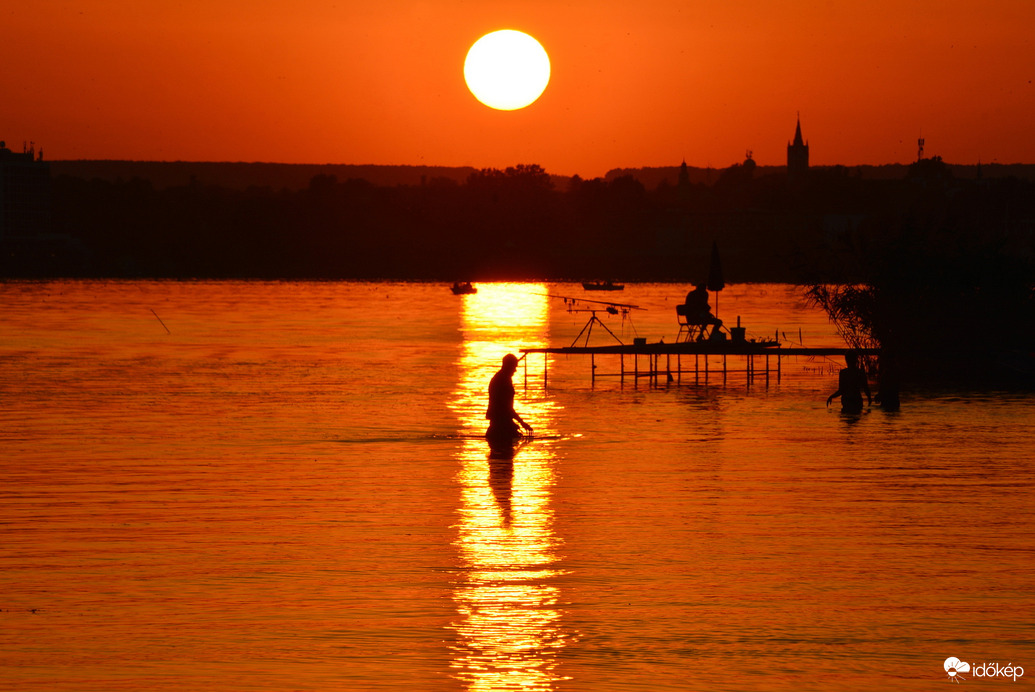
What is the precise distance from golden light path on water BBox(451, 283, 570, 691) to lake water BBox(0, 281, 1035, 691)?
0.19ft

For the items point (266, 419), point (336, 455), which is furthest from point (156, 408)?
point (336, 455)

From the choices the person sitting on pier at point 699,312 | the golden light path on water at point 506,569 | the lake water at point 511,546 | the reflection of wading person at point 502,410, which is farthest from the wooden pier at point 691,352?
the reflection of wading person at point 502,410

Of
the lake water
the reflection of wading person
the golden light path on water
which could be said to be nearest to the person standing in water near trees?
the lake water

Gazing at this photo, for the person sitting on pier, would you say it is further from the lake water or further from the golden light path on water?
the golden light path on water

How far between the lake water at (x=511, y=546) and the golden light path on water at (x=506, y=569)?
0.19ft

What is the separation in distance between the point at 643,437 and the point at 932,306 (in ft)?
61.8

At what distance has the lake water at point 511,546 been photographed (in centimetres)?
1261

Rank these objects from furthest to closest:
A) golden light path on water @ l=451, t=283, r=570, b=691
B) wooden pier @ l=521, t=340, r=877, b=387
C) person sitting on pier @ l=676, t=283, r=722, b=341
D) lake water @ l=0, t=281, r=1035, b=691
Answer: person sitting on pier @ l=676, t=283, r=722, b=341 < wooden pier @ l=521, t=340, r=877, b=387 < lake water @ l=0, t=281, r=1035, b=691 < golden light path on water @ l=451, t=283, r=570, b=691

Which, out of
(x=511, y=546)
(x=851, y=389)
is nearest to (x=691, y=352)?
(x=851, y=389)

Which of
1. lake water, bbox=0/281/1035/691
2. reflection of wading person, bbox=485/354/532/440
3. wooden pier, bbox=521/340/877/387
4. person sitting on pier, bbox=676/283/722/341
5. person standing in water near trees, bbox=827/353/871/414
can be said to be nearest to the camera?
lake water, bbox=0/281/1035/691

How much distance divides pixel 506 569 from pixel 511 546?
4.98ft

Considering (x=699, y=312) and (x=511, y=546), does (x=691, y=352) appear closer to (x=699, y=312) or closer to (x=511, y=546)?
(x=699, y=312)

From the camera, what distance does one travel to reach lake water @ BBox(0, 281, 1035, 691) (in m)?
12.6

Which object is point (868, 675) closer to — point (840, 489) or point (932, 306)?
point (840, 489)
